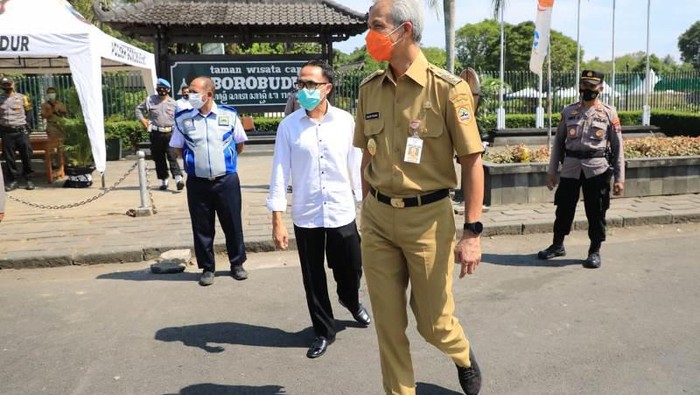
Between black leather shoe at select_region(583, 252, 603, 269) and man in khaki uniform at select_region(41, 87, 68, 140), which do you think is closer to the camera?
black leather shoe at select_region(583, 252, 603, 269)

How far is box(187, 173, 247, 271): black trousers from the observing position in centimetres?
545

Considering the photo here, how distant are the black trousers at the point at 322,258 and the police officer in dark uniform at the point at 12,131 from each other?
8632mm

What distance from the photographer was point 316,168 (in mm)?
3980

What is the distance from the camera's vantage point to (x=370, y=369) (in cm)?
377

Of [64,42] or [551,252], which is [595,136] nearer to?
[551,252]

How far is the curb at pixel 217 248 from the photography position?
6270 millimetres

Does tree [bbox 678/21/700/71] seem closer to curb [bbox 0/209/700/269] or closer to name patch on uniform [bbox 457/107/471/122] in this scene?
curb [bbox 0/209/700/269]

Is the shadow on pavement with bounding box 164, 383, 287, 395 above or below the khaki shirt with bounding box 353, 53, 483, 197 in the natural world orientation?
below

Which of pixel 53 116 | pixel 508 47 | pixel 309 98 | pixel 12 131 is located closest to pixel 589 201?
pixel 309 98

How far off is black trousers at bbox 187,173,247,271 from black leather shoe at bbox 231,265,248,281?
0.44 feet

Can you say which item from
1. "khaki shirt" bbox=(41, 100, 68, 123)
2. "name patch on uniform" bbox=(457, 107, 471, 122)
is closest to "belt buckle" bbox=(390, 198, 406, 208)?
"name patch on uniform" bbox=(457, 107, 471, 122)

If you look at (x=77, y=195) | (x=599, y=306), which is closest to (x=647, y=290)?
(x=599, y=306)

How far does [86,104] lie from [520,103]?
15.3 metres

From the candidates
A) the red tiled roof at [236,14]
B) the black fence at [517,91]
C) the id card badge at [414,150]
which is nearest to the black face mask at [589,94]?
the id card badge at [414,150]
